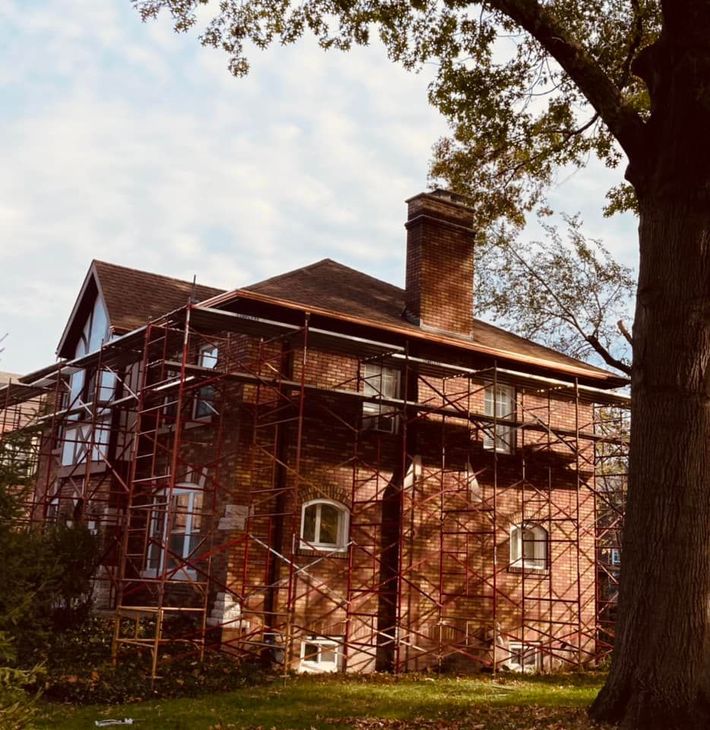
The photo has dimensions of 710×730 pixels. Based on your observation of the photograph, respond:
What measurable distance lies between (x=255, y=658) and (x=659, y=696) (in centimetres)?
801

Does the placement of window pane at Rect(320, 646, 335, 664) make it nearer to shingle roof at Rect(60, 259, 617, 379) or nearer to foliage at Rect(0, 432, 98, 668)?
foliage at Rect(0, 432, 98, 668)

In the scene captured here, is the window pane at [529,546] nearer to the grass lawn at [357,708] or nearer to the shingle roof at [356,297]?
the shingle roof at [356,297]

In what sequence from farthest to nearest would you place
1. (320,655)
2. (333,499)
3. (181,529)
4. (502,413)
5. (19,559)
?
(502,413) → (181,529) → (333,499) → (320,655) → (19,559)

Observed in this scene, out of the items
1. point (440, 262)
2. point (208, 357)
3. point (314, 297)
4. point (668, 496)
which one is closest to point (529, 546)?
point (440, 262)

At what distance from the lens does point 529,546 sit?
20.8 m

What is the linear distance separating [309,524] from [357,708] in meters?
5.01

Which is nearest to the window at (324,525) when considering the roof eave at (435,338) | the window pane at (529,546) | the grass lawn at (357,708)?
the grass lawn at (357,708)

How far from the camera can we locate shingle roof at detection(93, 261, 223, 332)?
20.7 metres

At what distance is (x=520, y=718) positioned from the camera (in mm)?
11297

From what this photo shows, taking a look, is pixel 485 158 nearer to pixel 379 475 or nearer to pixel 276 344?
pixel 276 344

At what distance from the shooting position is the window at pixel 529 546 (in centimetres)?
2009

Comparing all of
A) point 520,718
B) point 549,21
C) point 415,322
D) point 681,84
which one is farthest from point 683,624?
point 415,322

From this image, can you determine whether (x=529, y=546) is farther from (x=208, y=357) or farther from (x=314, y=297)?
(x=208, y=357)

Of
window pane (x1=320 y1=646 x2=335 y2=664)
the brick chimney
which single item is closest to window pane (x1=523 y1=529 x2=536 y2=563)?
the brick chimney
